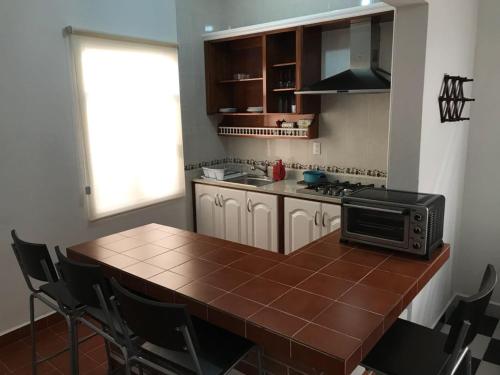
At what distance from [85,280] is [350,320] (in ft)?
3.40

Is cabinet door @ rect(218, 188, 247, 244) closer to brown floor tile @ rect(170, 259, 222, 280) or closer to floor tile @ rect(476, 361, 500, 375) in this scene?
brown floor tile @ rect(170, 259, 222, 280)

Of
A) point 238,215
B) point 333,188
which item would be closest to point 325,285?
point 333,188

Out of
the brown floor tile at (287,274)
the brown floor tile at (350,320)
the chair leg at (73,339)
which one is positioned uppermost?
the brown floor tile at (287,274)

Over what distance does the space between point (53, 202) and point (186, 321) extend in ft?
7.02

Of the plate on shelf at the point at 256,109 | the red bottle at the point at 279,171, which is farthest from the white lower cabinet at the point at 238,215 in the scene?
the plate on shelf at the point at 256,109

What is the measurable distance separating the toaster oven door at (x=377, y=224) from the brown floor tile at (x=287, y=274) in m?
0.40

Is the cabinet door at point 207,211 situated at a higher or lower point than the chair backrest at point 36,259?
lower

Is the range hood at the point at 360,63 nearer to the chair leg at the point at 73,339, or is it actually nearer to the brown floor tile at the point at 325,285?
the brown floor tile at the point at 325,285

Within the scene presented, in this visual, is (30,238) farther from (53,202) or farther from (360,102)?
(360,102)

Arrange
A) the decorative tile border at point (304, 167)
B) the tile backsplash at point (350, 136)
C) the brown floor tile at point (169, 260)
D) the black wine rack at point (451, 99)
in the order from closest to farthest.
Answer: the brown floor tile at point (169, 260) < the black wine rack at point (451, 99) < the tile backsplash at point (350, 136) < the decorative tile border at point (304, 167)

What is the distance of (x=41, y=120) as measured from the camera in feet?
9.41

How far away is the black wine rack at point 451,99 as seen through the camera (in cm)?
242

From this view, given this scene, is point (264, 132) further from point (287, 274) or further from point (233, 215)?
point (287, 274)

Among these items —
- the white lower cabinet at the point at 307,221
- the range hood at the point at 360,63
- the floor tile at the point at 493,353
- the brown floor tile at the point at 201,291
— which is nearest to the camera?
the brown floor tile at the point at 201,291
